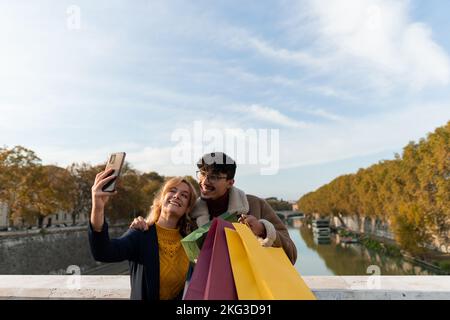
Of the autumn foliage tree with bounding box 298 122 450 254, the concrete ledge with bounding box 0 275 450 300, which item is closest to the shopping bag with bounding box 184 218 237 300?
the concrete ledge with bounding box 0 275 450 300

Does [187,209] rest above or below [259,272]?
above

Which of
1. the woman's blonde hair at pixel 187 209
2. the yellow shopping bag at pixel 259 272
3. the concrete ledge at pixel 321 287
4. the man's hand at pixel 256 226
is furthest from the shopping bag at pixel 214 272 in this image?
the concrete ledge at pixel 321 287

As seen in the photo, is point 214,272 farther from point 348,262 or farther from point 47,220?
point 47,220

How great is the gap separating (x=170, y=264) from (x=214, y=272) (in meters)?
0.63

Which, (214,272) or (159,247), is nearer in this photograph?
(214,272)

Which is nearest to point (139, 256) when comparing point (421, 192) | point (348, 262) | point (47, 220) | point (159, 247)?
point (159, 247)

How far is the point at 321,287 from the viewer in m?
3.50
